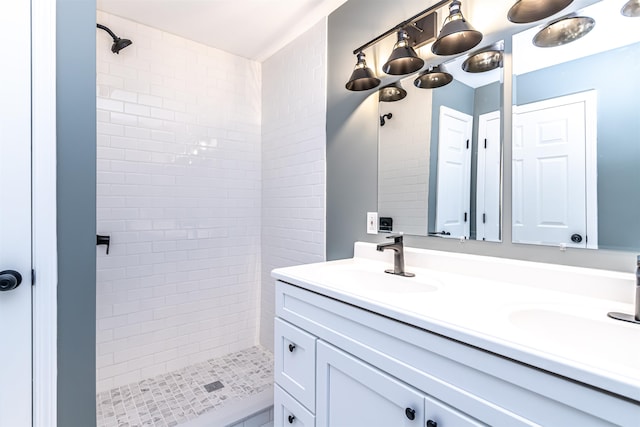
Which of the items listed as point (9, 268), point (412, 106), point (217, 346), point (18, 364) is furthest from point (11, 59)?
point (217, 346)

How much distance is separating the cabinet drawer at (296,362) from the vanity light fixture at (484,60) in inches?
51.2

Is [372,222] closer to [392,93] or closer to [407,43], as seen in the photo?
[392,93]

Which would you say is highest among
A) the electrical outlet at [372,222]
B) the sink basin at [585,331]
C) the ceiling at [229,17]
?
the ceiling at [229,17]

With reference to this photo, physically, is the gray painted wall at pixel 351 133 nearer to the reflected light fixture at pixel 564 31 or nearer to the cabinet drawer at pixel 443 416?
the reflected light fixture at pixel 564 31

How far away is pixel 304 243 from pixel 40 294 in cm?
141

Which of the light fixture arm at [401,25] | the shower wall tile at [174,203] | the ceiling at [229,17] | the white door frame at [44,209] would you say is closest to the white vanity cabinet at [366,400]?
the white door frame at [44,209]

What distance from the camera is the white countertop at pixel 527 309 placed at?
1.93 feet

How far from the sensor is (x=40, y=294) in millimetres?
930

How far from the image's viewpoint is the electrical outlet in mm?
1706

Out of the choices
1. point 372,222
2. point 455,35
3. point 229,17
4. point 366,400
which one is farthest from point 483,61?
point 229,17

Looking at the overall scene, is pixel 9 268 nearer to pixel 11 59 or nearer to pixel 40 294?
pixel 40 294

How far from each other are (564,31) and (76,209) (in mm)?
1751

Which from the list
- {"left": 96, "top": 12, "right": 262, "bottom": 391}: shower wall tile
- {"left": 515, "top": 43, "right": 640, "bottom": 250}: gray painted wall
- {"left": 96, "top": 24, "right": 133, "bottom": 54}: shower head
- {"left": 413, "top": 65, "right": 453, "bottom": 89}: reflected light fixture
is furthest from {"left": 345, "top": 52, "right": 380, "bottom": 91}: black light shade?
{"left": 96, "top": 24, "right": 133, "bottom": 54}: shower head

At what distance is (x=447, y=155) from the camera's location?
142 centimetres
